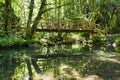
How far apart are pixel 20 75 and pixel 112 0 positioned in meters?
23.0

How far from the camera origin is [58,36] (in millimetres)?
26047

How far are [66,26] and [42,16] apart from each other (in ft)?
22.3

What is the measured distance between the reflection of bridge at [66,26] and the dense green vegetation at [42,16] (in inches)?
13.0

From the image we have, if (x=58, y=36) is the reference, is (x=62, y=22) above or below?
above

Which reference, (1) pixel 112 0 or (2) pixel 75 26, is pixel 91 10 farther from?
(2) pixel 75 26

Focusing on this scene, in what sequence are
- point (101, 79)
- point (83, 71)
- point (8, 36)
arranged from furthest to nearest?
point (8, 36), point (83, 71), point (101, 79)

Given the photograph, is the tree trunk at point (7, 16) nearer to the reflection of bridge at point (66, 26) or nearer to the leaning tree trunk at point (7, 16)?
the leaning tree trunk at point (7, 16)

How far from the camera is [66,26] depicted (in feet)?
77.7

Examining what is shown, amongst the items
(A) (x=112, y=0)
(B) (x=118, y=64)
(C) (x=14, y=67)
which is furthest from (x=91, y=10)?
(C) (x=14, y=67)

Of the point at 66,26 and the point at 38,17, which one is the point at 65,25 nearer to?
the point at 66,26

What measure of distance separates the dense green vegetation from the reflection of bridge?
331 millimetres

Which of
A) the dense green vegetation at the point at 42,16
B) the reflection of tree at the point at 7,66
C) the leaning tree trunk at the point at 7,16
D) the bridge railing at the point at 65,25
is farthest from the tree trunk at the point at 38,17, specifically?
the reflection of tree at the point at 7,66

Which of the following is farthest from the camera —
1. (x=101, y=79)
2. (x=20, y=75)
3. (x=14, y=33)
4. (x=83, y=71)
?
(x=14, y=33)

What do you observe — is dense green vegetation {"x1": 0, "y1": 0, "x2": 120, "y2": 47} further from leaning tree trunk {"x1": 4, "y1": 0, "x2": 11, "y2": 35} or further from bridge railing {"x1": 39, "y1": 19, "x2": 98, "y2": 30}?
bridge railing {"x1": 39, "y1": 19, "x2": 98, "y2": 30}
